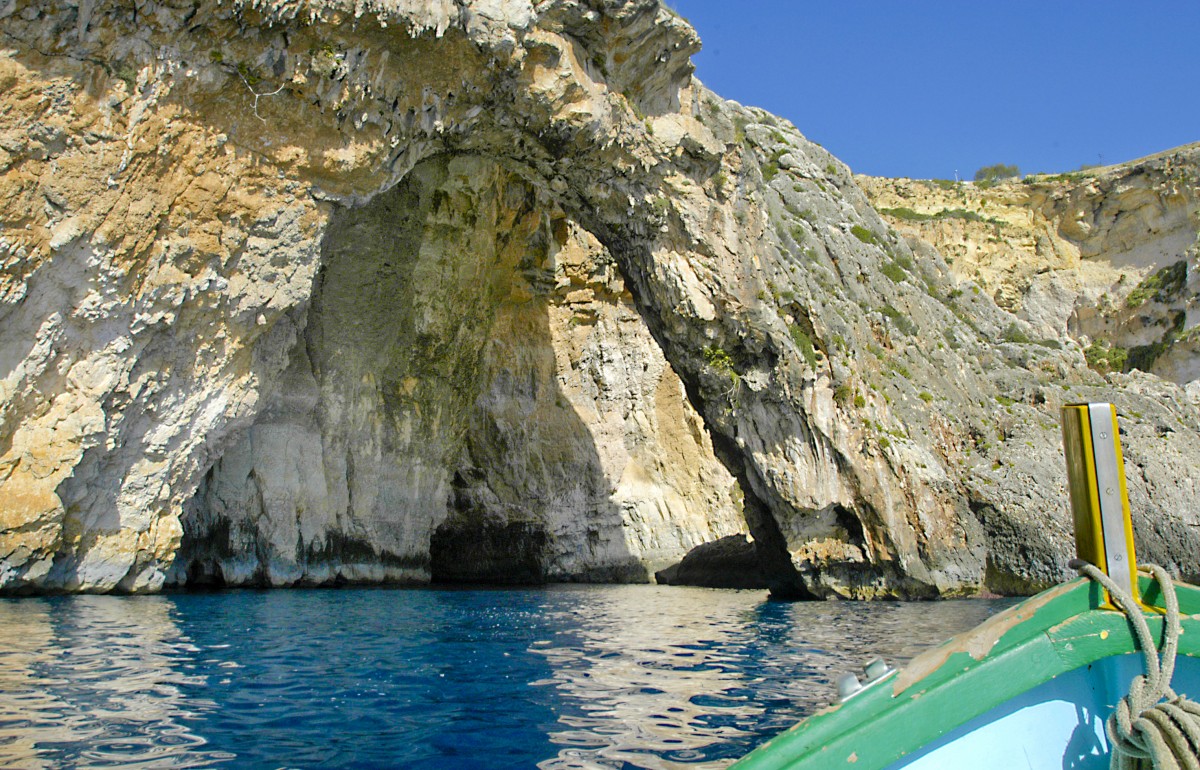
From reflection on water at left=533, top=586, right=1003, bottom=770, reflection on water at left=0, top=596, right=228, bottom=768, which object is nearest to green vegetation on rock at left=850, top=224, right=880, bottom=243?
reflection on water at left=533, top=586, right=1003, bottom=770

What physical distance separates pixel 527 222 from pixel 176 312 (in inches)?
522

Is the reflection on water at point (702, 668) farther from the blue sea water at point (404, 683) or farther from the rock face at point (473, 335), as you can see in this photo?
the rock face at point (473, 335)

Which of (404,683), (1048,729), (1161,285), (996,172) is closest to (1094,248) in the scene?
(1161,285)

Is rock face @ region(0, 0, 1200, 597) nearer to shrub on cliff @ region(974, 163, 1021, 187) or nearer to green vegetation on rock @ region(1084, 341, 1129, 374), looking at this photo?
green vegetation on rock @ region(1084, 341, 1129, 374)

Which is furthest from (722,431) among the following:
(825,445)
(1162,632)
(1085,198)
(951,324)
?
(1085,198)

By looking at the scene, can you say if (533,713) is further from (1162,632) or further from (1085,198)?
(1085,198)

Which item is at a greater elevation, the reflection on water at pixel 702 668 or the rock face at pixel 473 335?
the rock face at pixel 473 335

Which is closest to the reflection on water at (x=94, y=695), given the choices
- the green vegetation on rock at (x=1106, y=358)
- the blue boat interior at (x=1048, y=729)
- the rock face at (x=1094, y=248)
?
the blue boat interior at (x=1048, y=729)

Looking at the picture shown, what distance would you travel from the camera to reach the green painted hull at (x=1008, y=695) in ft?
8.70

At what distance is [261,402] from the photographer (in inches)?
666

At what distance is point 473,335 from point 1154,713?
22.8 m

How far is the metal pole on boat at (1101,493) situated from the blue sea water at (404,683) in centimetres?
268

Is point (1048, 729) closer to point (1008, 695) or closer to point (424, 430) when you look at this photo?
point (1008, 695)

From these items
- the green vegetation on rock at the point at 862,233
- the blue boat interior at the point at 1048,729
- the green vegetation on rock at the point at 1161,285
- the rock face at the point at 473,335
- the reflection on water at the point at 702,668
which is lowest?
the reflection on water at the point at 702,668
